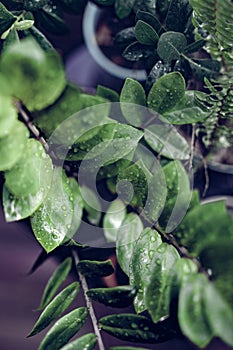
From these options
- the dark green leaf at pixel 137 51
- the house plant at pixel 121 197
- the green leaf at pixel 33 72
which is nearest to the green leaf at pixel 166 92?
the house plant at pixel 121 197

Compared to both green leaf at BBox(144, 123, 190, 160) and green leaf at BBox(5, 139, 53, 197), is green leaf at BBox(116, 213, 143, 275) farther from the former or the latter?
green leaf at BBox(5, 139, 53, 197)

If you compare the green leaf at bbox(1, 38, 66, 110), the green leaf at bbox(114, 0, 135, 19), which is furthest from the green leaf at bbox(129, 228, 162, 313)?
the green leaf at bbox(114, 0, 135, 19)

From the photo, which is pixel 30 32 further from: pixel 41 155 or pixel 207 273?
pixel 207 273

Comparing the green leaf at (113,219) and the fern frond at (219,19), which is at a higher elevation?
the fern frond at (219,19)

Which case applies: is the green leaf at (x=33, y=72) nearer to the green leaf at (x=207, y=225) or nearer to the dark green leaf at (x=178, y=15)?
the green leaf at (x=207, y=225)

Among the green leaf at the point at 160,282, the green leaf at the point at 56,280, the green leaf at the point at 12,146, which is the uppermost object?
the green leaf at the point at 12,146

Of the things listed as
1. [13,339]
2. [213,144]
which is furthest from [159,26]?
[13,339]

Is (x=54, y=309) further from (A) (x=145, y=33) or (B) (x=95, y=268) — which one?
(A) (x=145, y=33)

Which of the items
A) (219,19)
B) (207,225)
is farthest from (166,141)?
(207,225)
